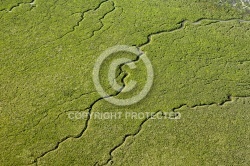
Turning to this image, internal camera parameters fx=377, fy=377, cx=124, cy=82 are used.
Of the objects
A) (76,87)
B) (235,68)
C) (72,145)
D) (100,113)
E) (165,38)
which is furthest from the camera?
(165,38)

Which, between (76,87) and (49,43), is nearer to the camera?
(76,87)

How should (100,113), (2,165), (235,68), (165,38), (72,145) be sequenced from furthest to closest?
(165,38)
(235,68)
(100,113)
(72,145)
(2,165)

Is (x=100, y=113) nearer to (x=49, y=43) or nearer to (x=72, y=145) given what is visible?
(x=72, y=145)

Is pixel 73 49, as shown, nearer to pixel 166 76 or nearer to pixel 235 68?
pixel 166 76

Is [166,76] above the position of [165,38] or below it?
below

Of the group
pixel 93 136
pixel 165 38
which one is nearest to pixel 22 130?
Answer: pixel 93 136

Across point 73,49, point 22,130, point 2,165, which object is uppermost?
point 73,49
